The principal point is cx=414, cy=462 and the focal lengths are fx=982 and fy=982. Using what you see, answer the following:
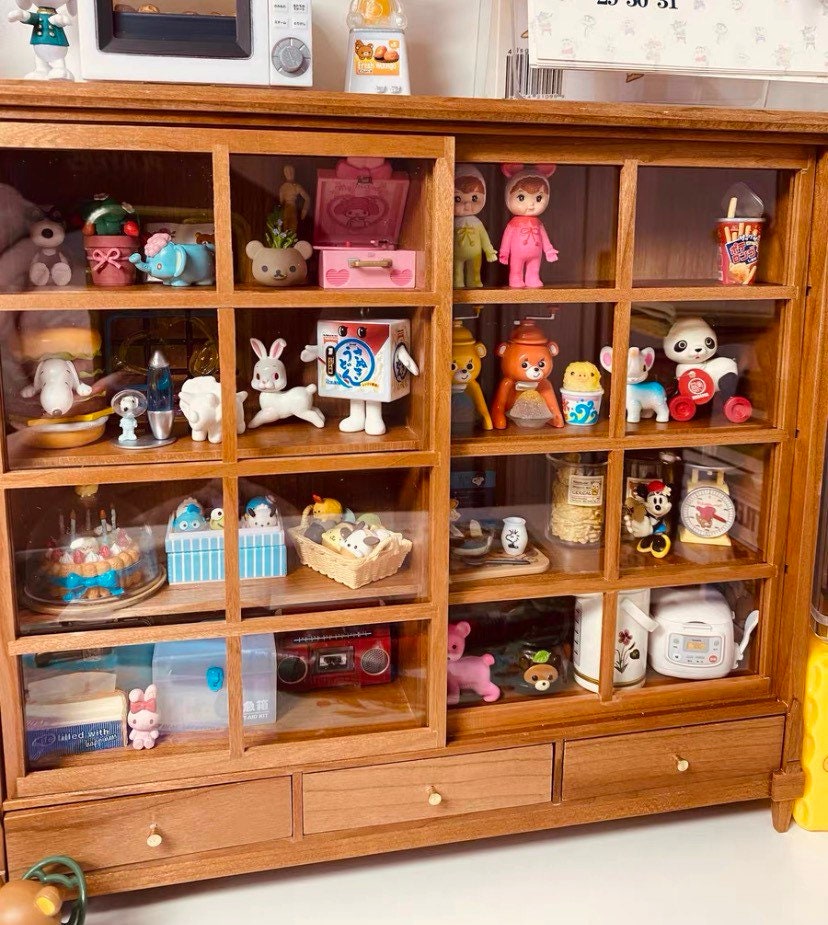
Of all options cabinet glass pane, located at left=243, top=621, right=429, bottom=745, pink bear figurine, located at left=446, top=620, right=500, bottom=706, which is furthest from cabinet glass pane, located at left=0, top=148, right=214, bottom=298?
pink bear figurine, located at left=446, top=620, right=500, bottom=706

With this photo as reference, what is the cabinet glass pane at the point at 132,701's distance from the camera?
1.63 metres

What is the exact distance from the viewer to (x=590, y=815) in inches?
72.4

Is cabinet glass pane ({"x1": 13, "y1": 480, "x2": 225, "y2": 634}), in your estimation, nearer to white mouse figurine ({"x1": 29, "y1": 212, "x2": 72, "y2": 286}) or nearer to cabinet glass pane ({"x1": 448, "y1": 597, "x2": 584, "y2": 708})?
white mouse figurine ({"x1": 29, "y1": 212, "x2": 72, "y2": 286})

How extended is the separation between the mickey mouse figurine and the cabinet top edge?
660 mm

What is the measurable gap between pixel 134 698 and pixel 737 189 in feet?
4.58

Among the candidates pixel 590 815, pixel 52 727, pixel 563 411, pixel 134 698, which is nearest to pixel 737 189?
pixel 563 411

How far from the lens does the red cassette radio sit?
5.71 ft

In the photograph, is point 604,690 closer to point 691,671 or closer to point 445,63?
point 691,671

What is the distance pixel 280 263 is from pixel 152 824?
0.95 meters

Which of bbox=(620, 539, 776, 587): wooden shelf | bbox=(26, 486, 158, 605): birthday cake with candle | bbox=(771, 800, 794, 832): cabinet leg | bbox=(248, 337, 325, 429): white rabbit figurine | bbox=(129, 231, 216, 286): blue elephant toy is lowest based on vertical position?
bbox=(771, 800, 794, 832): cabinet leg

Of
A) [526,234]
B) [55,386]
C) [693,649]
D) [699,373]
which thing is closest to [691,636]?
[693,649]

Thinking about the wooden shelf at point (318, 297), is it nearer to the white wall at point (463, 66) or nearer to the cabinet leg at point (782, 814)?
the white wall at point (463, 66)

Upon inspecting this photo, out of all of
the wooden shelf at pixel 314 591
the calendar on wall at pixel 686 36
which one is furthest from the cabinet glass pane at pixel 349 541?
the calendar on wall at pixel 686 36

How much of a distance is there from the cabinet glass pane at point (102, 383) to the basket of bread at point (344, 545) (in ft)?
0.73
